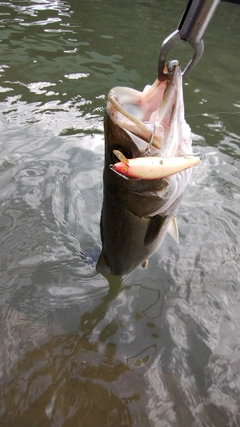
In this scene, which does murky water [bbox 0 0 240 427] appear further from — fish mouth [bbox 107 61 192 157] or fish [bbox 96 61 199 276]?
fish mouth [bbox 107 61 192 157]

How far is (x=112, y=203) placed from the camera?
226 cm

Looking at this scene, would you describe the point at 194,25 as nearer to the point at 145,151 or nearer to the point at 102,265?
the point at 145,151

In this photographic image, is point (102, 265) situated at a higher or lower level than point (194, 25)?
lower

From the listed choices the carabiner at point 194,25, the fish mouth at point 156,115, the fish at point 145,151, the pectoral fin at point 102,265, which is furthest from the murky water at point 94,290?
the carabiner at point 194,25

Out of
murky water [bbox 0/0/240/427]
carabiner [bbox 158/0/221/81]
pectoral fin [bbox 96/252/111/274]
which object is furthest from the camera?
pectoral fin [bbox 96/252/111/274]

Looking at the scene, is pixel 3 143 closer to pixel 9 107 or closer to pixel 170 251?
pixel 9 107

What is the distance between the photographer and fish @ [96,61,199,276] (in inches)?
73.0

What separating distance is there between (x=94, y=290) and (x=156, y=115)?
1.85 m

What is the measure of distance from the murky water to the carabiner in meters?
2.03

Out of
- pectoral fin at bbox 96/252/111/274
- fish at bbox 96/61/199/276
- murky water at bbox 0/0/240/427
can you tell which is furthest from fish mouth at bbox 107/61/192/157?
murky water at bbox 0/0/240/427

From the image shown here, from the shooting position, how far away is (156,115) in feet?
6.56

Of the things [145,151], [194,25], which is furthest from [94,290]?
[194,25]

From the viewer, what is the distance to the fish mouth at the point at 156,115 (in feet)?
6.08

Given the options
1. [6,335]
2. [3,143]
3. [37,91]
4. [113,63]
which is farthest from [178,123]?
[113,63]
